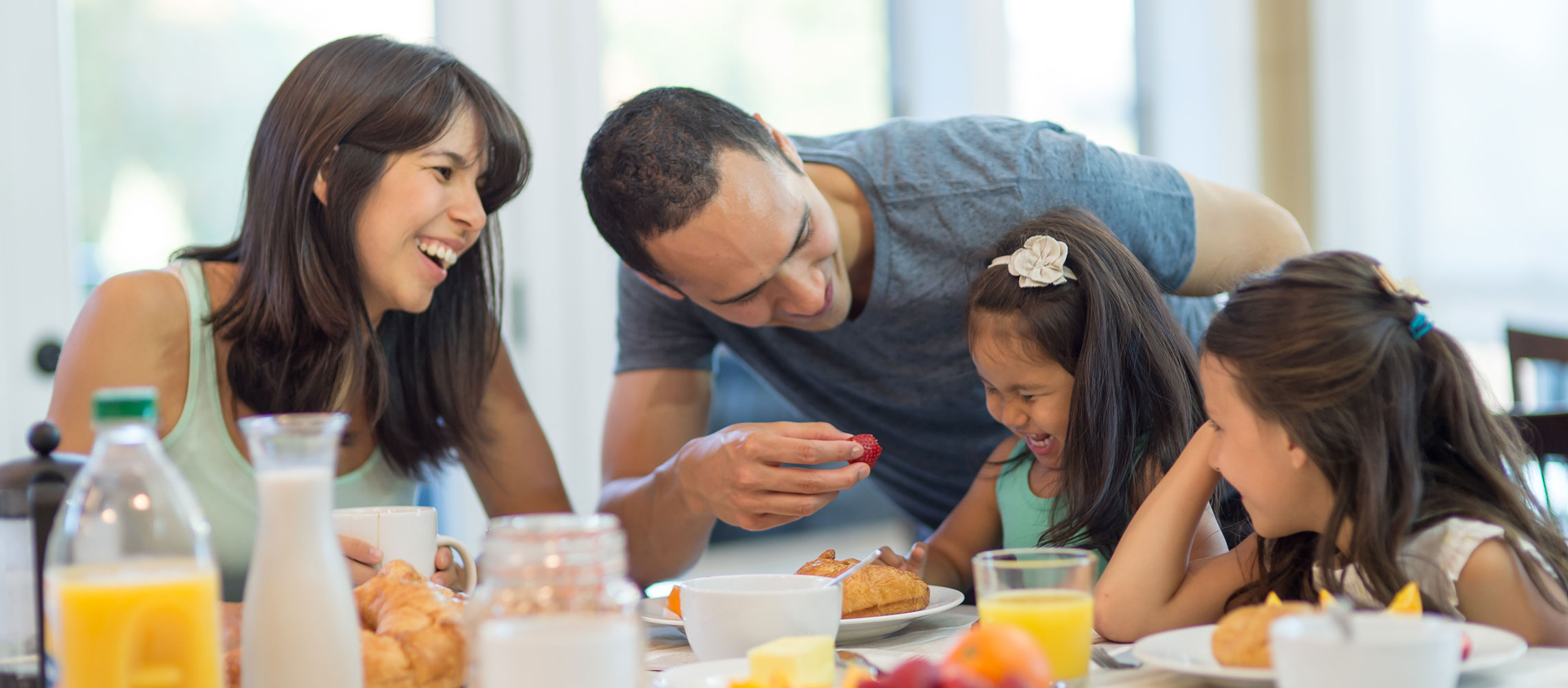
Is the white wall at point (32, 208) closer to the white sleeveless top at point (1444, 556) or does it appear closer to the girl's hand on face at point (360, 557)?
the girl's hand on face at point (360, 557)

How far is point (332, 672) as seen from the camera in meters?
0.77

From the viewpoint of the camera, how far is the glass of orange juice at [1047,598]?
2.73 ft

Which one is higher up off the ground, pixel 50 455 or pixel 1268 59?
pixel 1268 59

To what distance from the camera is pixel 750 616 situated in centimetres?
A: 98

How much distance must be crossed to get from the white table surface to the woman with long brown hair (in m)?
0.63

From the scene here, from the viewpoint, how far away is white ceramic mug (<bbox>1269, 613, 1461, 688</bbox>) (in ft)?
2.36

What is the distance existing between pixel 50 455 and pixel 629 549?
1.02 meters

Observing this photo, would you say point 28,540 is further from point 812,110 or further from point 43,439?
point 812,110

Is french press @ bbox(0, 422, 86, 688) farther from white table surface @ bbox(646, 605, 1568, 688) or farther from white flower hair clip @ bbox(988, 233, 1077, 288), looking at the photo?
white flower hair clip @ bbox(988, 233, 1077, 288)

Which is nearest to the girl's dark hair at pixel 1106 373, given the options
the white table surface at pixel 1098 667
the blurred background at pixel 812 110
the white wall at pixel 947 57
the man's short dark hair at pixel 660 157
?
the white table surface at pixel 1098 667

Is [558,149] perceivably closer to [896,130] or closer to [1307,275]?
[896,130]

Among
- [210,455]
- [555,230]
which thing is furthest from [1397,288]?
[555,230]

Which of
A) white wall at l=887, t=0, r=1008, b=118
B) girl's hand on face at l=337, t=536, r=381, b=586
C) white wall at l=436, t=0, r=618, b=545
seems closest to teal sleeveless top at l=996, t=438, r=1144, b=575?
girl's hand on face at l=337, t=536, r=381, b=586

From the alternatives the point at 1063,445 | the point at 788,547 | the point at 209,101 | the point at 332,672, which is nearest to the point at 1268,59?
the point at 788,547
